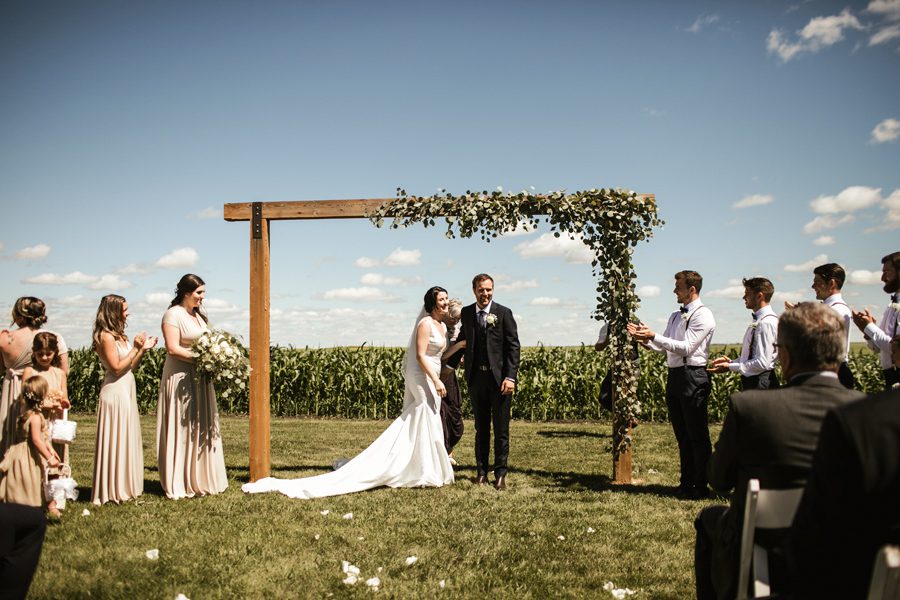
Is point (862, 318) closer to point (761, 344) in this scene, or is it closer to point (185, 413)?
point (761, 344)

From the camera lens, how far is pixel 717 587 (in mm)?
3146

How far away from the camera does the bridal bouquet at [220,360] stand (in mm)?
7027

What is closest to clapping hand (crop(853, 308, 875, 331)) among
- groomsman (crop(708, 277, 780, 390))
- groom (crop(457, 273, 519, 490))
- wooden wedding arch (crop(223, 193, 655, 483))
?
groomsman (crop(708, 277, 780, 390))

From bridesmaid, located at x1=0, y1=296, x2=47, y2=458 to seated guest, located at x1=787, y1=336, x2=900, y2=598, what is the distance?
21.5 feet

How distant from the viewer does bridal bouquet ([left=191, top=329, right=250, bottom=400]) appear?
7027 mm

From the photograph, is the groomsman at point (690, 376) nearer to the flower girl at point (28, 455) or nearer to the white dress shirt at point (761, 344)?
the white dress shirt at point (761, 344)

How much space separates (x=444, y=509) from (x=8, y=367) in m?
4.35

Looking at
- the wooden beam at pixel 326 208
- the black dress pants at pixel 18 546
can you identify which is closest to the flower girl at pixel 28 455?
the black dress pants at pixel 18 546

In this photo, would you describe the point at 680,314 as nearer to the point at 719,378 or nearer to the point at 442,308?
the point at 442,308

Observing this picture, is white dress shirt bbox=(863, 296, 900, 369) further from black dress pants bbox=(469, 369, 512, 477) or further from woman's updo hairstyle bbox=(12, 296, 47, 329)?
woman's updo hairstyle bbox=(12, 296, 47, 329)

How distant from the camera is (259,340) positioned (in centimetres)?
812

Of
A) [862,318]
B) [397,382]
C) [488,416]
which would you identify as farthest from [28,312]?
[397,382]

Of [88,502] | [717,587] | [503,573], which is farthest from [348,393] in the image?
[717,587]

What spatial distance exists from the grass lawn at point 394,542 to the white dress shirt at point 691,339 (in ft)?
4.78
